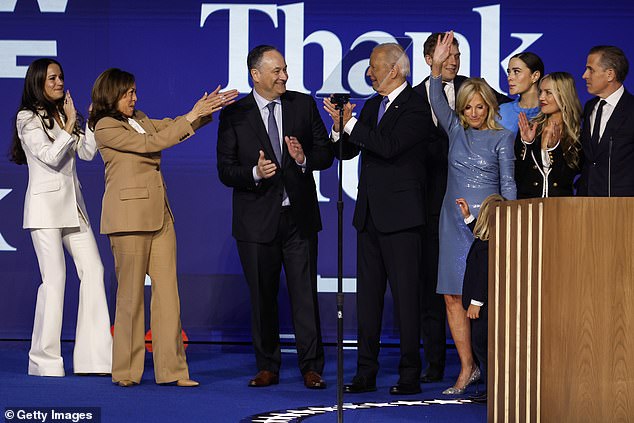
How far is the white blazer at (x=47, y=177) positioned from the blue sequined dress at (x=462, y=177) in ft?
7.34

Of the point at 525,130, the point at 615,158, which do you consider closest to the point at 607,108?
the point at 615,158

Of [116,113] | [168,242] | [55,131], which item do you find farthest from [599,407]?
[55,131]

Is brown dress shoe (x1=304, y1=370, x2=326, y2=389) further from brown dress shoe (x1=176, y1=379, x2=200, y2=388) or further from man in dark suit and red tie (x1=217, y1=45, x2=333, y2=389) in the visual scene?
brown dress shoe (x1=176, y1=379, x2=200, y2=388)

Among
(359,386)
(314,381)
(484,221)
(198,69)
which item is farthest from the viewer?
(198,69)

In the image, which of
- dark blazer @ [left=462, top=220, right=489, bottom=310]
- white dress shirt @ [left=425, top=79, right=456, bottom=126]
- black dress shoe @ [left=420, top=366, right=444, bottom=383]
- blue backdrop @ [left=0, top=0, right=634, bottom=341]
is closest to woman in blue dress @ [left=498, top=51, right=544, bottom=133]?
white dress shirt @ [left=425, top=79, right=456, bottom=126]

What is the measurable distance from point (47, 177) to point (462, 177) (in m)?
2.55

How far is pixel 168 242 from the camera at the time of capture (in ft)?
22.1

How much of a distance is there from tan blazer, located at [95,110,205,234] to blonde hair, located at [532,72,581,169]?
201cm

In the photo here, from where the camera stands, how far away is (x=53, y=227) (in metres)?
7.07

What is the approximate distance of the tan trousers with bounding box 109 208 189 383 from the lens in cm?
663

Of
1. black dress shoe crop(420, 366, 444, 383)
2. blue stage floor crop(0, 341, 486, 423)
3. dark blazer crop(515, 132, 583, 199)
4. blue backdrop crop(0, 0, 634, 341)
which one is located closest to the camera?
blue stage floor crop(0, 341, 486, 423)

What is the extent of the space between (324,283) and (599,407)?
3.99m

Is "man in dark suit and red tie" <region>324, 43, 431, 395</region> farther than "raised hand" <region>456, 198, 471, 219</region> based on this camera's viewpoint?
Yes

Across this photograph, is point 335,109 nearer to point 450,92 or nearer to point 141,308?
point 450,92
